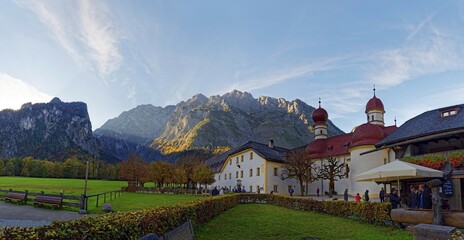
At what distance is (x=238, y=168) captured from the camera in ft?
212

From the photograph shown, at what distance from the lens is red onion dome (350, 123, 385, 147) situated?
4431 cm

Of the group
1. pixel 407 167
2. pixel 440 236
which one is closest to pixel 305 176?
pixel 407 167

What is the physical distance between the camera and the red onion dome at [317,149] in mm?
58750

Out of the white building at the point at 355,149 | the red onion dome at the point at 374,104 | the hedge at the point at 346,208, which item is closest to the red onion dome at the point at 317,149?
the white building at the point at 355,149

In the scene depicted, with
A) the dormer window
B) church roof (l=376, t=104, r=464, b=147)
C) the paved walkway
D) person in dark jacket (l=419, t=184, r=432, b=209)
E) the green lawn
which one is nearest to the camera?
the green lawn

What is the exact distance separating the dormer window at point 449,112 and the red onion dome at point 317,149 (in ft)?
105

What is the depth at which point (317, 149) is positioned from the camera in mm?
59375

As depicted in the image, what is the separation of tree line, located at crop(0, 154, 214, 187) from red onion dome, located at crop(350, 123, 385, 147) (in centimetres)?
2525

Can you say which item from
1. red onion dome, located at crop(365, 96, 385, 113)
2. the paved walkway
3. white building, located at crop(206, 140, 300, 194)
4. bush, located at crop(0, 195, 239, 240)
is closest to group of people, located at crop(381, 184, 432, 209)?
bush, located at crop(0, 195, 239, 240)

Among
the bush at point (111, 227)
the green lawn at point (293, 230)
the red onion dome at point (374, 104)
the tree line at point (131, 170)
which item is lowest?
the green lawn at point (293, 230)

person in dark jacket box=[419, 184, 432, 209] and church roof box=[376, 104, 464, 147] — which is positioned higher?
church roof box=[376, 104, 464, 147]

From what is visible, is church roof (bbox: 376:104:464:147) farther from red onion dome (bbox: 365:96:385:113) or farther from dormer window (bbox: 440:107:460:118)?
red onion dome (bbox: 365:96:385:113)

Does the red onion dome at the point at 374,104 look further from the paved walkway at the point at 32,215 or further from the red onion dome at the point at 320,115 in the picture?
the paved walkway at the point at 32,215

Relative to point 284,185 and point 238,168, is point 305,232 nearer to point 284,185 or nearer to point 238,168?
point 284,185
